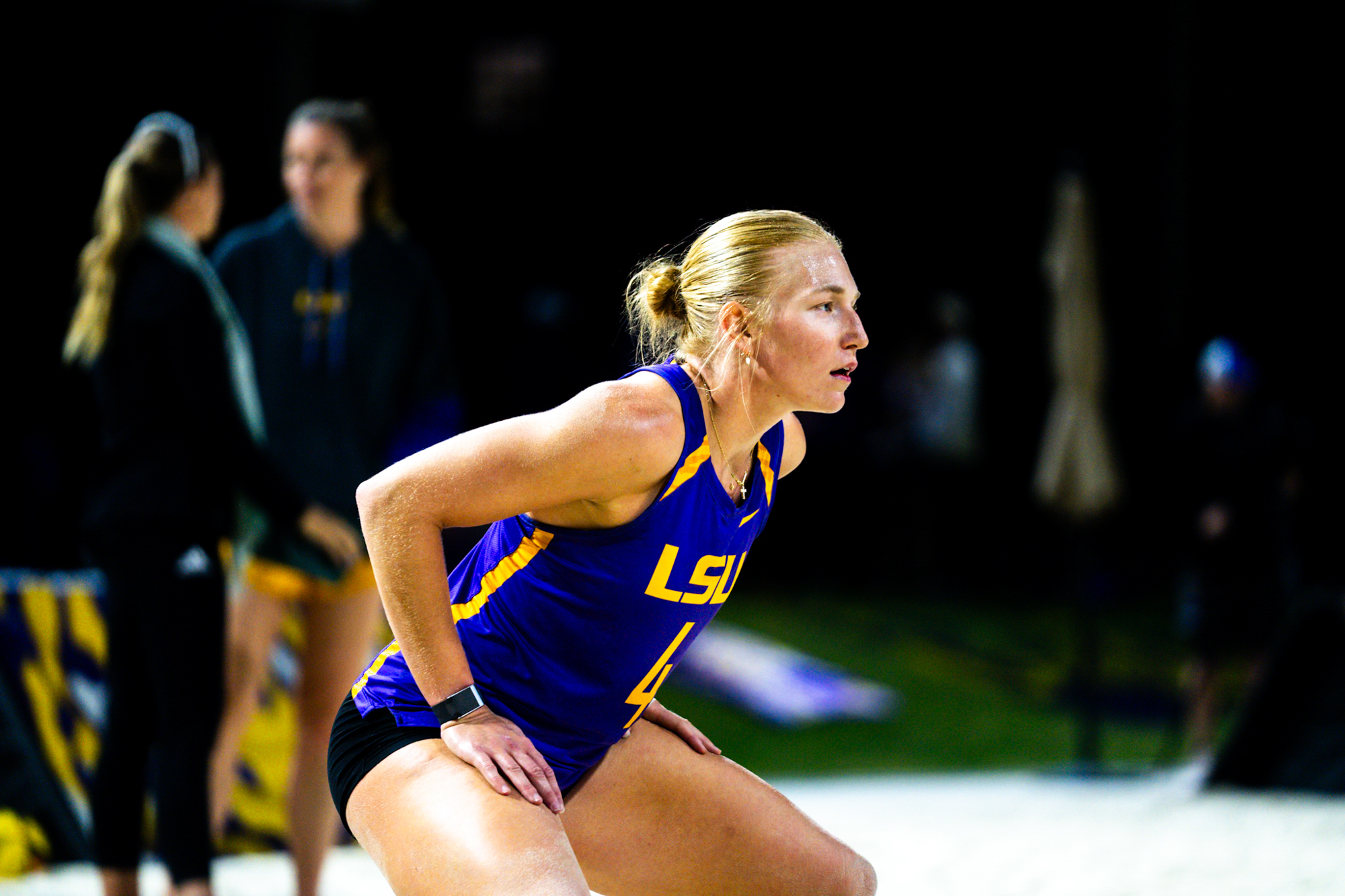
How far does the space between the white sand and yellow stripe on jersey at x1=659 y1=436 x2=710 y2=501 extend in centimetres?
248

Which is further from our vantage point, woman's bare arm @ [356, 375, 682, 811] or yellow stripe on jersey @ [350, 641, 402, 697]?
yellow stripe on jersey @ [350, 641, 402, 697]

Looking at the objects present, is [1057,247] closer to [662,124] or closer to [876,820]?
[876,820]

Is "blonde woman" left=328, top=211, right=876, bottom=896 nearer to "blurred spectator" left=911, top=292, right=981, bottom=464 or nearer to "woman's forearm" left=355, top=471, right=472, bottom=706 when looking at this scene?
"woman's forearm" left=355, top=471, right=472, bottom=706

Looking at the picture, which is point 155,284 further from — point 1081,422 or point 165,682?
point 1081,422

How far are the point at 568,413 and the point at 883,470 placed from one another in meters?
8.40

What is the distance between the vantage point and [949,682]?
7734 millimetres

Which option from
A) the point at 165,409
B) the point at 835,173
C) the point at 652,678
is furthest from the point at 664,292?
the point at 835,173

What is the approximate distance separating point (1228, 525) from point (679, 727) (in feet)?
15.3

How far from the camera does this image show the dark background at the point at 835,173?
8.30 meters

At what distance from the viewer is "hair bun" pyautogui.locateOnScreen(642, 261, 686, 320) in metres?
2.31

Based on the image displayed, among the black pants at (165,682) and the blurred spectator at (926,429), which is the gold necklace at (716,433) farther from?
the blurred spectator at (926,429)

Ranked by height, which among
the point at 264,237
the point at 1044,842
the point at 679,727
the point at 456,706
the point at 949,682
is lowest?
the point at 949,682

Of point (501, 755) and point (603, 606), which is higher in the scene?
point (603, 606)

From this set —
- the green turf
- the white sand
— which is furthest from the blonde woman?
the green turf
